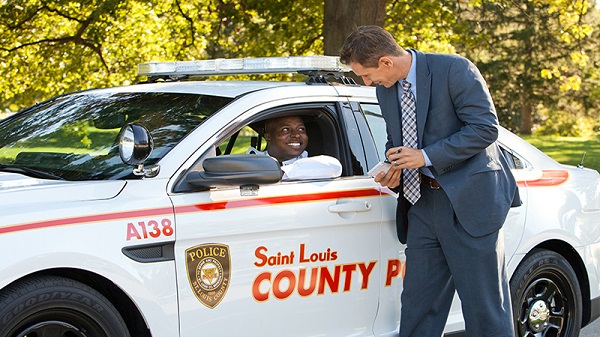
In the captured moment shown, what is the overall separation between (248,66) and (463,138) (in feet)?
4.19

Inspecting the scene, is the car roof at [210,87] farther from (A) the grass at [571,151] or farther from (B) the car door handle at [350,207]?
(A) the grass at [571,151]

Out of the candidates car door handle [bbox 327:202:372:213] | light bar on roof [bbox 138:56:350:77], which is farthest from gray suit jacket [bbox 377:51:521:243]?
light bar on roof [bbox 138:56:350:77]

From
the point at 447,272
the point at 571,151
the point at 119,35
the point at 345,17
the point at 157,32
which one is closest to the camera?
the point at 447,272

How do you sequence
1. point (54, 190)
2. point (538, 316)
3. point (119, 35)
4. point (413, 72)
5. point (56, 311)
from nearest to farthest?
point (56, 311)
point (54, 190)
point (413, 72)
point (538, 316)
point (119, 35)

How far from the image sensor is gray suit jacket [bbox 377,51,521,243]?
13.9 feet

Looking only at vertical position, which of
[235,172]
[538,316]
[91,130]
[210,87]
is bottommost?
[538,316]

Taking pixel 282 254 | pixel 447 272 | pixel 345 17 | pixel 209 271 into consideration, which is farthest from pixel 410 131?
pixel 345 17

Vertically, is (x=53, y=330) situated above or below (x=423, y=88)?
below

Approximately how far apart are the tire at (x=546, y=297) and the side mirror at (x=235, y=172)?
183 centimetres

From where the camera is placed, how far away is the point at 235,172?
13.0ft

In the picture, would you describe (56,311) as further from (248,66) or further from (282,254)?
(248,66)

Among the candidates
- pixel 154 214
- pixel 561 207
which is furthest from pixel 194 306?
pixel 561 207

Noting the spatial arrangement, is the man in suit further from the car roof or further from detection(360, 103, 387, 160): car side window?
the car roof

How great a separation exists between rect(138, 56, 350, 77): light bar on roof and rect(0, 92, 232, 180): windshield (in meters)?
0.41
